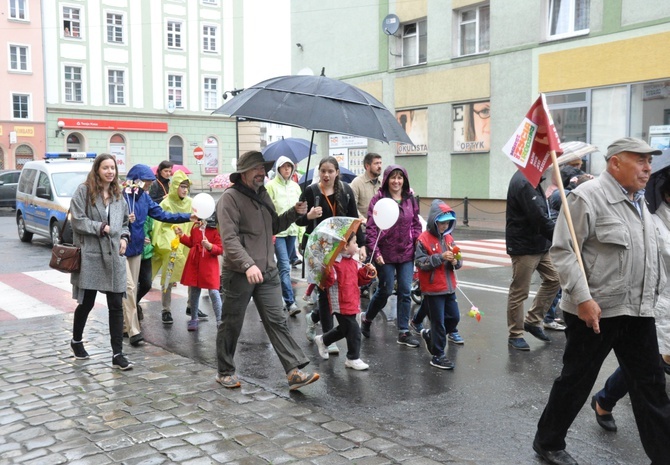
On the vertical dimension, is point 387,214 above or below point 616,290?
above

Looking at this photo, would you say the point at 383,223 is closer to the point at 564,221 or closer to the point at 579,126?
the point at 564,221

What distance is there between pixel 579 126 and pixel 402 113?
7.61 metres

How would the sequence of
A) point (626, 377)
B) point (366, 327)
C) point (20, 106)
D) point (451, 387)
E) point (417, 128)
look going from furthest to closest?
1. point (20, 106)
2. point (417, 128)
3. point (366, 327)
4. point (451, 387)
5. point (626, 377)

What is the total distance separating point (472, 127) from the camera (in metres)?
24.0

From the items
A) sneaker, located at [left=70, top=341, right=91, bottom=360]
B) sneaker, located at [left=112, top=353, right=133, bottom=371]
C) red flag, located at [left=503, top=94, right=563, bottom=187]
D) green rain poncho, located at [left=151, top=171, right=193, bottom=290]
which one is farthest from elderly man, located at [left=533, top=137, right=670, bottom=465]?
green rain poncho, located at [left=151, top=171, right=193, bottom=290]

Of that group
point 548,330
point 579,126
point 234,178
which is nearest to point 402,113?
point 579,126

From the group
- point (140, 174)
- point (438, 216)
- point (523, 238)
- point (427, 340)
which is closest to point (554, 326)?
point (523, 238)

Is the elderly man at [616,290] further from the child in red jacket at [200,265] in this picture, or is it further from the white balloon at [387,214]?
the child in red jacket at [200,265]

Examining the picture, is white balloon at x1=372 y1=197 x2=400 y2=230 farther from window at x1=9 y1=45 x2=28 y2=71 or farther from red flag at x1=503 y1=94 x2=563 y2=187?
window at x1=9 y1=45 x2=28 y2=71

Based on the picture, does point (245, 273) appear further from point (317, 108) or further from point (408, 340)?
point (408, 340)

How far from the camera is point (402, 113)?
1054 inches

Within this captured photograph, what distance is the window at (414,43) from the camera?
85.5ft

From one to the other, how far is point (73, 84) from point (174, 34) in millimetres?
7848

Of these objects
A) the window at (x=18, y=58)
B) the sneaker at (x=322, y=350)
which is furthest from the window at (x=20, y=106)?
the sneaker at (x=322, y=350)
